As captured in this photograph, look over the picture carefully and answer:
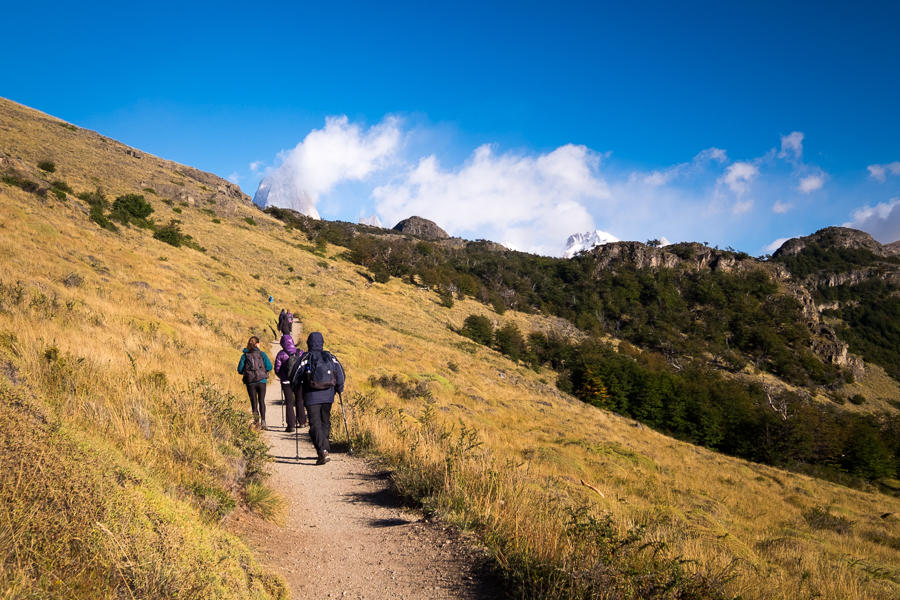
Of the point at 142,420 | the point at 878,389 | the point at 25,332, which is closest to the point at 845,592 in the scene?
the point at 142,420

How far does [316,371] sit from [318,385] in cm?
21

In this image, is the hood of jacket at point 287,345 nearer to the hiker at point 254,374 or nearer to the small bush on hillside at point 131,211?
the hiker at point 254,374

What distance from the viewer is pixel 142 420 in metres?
4.21

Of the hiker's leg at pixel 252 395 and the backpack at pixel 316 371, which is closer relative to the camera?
the backpack at pixel 316 371

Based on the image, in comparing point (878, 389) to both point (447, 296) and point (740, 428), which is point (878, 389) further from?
point (447, 296)

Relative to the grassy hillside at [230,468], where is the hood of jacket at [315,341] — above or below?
above

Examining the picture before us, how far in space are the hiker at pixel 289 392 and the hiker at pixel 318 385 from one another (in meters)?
2.10

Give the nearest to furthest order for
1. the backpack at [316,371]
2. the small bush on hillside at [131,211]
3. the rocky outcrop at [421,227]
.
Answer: the backpack at [316,371] < the small bush on hillside at [131,211] < the rocky outcrop at [421,227]

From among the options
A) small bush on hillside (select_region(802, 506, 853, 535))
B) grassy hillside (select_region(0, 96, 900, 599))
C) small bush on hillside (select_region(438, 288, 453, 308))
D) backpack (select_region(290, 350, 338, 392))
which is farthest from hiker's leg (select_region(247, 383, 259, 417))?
small bush on hillside (select_region(438, 288, 453, 308))

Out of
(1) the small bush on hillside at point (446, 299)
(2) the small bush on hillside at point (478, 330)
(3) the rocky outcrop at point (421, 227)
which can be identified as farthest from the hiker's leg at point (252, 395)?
(3) the rocky outcrop at point (421, 227)

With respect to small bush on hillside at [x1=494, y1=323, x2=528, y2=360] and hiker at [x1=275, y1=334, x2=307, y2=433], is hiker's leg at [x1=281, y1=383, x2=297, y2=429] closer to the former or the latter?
hiker at [x1=275, y1=334, x2=307, y2=433]

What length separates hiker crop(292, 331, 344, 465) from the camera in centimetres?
614

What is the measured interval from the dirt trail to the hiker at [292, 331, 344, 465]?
74cm

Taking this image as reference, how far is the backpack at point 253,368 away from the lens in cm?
815
